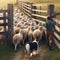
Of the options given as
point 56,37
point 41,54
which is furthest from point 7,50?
point 56,37

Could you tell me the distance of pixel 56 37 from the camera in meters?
11.9

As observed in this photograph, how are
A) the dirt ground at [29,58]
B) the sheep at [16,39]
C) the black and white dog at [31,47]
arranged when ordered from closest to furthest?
the black and white dog at [31,47]
the dirt ground at [29,58]
the sheep at [16,39]

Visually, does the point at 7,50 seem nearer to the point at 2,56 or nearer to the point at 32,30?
the point at 2,56

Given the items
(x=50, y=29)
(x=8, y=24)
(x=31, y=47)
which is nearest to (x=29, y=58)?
(x=31, y=47)

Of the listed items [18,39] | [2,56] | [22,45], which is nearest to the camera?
[2,56]

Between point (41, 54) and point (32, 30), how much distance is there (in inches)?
Result: 94.1

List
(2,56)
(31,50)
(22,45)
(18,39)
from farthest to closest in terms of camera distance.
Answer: (22,45)
(18,39)
(2,56)
(31,50)

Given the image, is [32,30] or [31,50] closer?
[31,50]

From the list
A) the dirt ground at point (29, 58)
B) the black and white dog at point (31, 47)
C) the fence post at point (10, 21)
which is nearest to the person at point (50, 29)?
the dirt ground at point (29, 58)

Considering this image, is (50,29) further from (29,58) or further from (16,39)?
(29,58)

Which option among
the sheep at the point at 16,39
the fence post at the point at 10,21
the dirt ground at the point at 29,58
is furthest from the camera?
the fence post at the point at 10,21

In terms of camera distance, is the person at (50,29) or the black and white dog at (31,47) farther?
the person at (50,29)

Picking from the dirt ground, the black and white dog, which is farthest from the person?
the black and white dog

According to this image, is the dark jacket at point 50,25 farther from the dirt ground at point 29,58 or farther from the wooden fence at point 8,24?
the wooden fence at point 8,24
